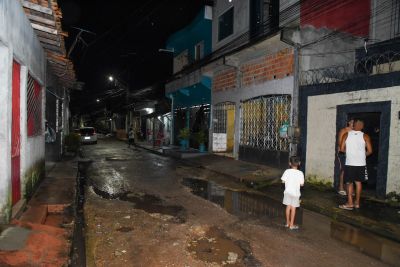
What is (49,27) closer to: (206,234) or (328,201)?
(206,234)

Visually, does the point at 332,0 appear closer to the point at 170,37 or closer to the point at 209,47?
the point at 209,47

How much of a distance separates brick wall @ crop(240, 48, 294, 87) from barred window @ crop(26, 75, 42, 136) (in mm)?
8468

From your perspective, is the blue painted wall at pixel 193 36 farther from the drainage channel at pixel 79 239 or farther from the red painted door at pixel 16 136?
the red painted door at pixel 16 136

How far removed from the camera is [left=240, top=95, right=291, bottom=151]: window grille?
12344 millimetres

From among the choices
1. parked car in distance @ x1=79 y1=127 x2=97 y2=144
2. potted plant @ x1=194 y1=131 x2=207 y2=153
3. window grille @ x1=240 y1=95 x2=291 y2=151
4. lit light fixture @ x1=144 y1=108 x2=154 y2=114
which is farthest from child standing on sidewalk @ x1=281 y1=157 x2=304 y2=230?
lit light fixture @ x1=144 y1=108 x2=154 y2=114

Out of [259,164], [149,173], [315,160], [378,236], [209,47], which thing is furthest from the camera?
[209,47]

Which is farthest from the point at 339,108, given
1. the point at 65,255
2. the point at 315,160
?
the point at 65,255

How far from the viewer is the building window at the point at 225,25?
56.6ft

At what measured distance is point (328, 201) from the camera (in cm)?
801

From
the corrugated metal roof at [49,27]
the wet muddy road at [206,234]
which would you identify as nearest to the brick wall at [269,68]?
the wet muddy road at [206,234]

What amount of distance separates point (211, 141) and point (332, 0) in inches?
378

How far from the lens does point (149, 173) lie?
12.9 meters

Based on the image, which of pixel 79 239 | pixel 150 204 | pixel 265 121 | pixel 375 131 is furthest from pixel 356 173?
pixel 265 121

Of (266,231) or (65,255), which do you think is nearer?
(65,255)
